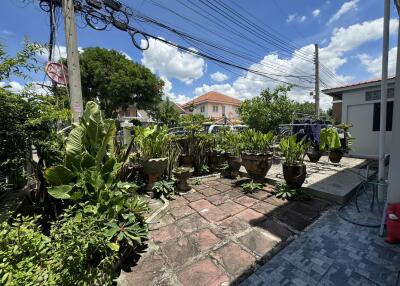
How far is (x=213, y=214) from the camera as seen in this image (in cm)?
335

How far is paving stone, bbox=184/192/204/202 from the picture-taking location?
4.02 m

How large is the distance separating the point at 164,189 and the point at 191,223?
119 centimetres

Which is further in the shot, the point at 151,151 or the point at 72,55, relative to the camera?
the point at 151,151

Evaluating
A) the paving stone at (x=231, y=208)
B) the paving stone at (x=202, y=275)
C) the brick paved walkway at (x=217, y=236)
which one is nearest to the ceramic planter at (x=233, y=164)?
the brick paved walkway at (x=217, y=236)

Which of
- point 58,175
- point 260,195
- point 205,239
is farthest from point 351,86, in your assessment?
point 58,175

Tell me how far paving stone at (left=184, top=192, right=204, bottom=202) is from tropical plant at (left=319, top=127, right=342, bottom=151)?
4.34 meters

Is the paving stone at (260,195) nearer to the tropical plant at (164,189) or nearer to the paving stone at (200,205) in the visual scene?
the paving stone at (200,205)

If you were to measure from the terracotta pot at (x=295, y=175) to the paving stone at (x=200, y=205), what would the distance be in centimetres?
170

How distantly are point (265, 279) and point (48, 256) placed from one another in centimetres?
193

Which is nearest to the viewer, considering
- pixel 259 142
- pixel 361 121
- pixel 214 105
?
pixel 259 142

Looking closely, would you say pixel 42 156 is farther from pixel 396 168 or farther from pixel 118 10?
pixel 118 10

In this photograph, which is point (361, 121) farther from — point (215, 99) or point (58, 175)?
point (215, 99)

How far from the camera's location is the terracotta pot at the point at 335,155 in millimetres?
6188

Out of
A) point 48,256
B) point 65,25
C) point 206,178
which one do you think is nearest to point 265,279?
point 48,256
